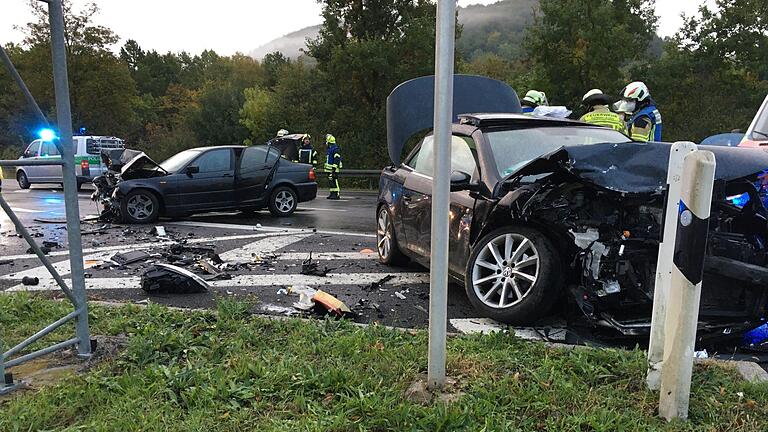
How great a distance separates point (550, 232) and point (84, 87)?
38.4m

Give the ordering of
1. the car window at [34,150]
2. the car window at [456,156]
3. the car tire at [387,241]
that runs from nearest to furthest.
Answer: the car window at [456,156]
the car tire at [387,241]
the car window at [34,150]

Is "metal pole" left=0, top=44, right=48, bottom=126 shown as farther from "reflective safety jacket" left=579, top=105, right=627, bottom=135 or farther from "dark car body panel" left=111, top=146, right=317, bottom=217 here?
"dark car body panel" left=111, top=146, right=317, bottom=217

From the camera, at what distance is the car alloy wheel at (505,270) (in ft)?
A: 12.6

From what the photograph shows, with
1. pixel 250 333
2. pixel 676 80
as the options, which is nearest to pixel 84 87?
pixel 676 80

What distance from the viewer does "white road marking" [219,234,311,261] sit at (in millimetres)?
6621

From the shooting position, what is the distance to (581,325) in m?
3.91

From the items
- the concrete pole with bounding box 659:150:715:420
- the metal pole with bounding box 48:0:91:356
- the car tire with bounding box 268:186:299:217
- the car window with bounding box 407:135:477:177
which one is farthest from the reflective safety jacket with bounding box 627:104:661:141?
the car tire with bounding box 268:186:299:217

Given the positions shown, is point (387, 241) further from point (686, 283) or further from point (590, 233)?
point (686, 283)

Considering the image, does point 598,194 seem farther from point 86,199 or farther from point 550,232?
point 86,199

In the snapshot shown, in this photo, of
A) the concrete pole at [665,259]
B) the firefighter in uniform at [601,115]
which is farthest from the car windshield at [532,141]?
the concrete pole at [665,259]

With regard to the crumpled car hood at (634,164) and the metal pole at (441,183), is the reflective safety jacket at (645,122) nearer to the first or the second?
the crumpled car hood at (634,164)

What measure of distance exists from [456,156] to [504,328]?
1863mm

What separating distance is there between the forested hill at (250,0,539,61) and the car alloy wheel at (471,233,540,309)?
19.8 meters

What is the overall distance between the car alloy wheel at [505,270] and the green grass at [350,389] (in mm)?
594
